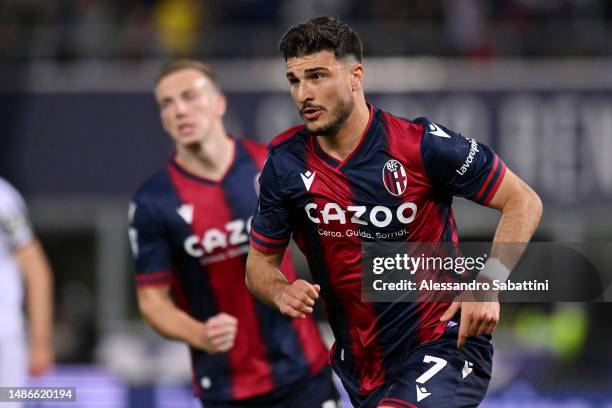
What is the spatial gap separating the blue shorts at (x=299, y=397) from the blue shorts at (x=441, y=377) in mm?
1169

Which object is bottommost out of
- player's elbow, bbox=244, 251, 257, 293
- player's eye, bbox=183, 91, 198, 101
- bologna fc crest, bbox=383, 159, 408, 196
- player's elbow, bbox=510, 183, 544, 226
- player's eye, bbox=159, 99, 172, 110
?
player's elbow, bbox=244, 251, 257, 293

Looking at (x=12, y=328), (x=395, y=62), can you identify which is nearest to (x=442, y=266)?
(x=12, y=328)

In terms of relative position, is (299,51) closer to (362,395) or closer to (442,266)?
(442,266)

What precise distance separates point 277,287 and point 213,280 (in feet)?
4.59

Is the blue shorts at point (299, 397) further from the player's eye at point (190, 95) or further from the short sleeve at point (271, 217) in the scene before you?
the player's eye at point (190, 95)

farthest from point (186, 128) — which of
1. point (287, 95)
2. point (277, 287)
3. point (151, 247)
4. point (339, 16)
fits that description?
point (287, 95)

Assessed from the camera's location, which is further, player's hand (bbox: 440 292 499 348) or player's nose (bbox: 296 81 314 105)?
player's nose (bbox: 296 81 314 105)

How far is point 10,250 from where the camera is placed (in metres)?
8.20

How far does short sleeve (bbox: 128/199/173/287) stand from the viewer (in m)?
6.77

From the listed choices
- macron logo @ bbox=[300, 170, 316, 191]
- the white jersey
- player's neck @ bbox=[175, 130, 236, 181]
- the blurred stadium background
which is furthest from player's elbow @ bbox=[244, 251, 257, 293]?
the blurred stadium background

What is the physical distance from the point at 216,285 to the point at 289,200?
1.43 metres

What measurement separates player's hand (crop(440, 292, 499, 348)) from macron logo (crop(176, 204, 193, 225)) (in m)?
2.03

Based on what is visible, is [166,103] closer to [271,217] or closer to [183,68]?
[183,68]

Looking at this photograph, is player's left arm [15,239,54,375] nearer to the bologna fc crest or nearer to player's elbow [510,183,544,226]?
the bologna fc crest
